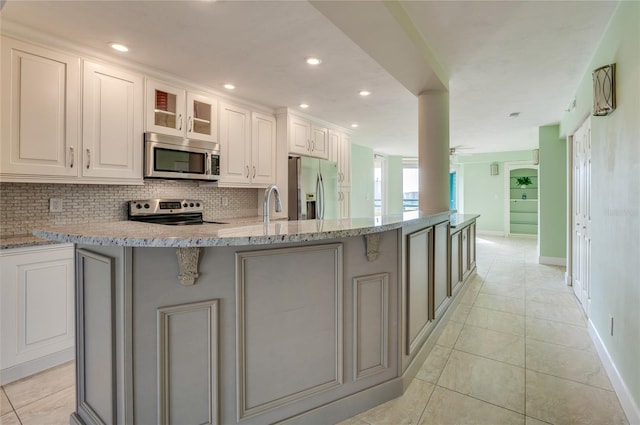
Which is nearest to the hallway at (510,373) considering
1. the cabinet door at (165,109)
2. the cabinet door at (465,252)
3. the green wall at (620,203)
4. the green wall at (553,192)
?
the green wall at (620,203)

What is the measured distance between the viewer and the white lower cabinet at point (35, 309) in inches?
81.4

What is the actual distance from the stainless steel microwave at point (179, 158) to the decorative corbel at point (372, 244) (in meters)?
2.18

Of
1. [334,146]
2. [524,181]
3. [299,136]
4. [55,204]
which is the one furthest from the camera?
[524,181]

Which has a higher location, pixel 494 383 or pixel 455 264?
pixel 455 264

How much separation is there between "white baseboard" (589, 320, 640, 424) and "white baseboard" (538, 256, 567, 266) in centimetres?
323

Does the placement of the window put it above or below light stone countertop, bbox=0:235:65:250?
above

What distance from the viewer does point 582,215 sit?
3.41 meters

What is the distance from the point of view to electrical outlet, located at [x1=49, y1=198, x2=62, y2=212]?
A: 258 cm

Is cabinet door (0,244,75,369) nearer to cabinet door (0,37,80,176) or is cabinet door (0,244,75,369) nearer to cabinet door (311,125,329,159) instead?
cabinet door (0,37,80,176)

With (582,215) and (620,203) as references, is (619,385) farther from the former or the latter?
(582,215)

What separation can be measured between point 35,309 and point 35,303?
4 centimetres

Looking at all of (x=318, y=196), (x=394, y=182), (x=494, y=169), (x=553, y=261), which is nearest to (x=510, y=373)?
(x=318, y=196)

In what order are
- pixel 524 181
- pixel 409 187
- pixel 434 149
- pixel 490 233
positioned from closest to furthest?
pixel 434 149 → pixel 524 181 → pixel 490 233 → pixel 409 187

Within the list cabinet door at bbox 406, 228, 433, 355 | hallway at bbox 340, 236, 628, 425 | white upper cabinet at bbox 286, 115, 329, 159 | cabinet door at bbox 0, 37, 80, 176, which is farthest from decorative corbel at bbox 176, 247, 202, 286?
white upper cabinet at bbox 286, 115, 329, 159
